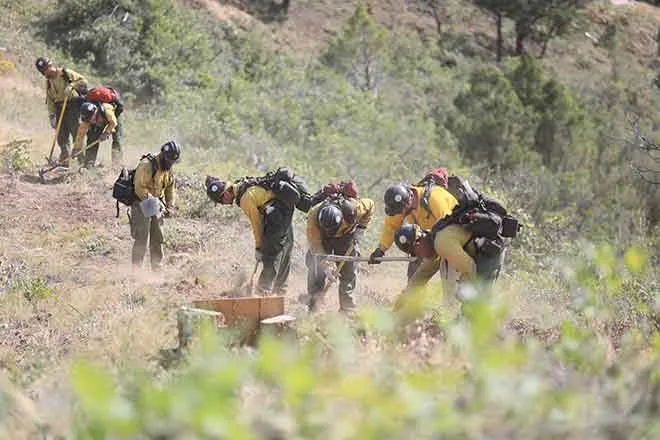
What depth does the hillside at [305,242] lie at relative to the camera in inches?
Result: 103

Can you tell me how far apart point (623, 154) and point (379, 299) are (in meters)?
17.4

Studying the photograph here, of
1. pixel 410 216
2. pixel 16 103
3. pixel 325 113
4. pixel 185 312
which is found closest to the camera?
pixel 185 312

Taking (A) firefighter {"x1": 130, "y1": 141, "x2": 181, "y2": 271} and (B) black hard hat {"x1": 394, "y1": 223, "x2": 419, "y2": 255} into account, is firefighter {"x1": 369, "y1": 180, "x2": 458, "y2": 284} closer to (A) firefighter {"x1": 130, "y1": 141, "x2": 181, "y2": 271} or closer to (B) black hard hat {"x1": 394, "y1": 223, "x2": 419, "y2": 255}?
(B) black hard hat {"x1": 394, "y1": 223, "x2": 419, "y2": 255}

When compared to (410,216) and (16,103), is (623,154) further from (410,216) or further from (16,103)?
(410,216)

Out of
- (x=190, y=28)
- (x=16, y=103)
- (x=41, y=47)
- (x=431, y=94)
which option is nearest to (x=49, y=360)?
(x=16, y=103)

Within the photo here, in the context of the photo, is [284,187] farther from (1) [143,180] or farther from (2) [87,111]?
(2) [87,111]

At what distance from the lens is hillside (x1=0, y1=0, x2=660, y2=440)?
2619mm

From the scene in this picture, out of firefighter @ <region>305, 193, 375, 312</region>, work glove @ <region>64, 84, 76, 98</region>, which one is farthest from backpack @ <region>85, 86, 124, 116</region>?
firefighter @ <region>305, 193, 375, 312</region>

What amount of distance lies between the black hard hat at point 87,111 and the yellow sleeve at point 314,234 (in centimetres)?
568

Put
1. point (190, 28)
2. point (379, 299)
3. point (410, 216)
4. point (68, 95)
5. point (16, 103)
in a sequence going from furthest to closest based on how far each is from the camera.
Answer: point (190, 28), point (16, 103), point (68, 95), point (379, 299), point (410, 216)

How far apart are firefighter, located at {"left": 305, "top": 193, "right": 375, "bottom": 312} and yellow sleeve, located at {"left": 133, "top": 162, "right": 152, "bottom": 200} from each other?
2.02m

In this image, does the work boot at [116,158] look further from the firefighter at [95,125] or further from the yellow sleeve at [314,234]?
the yellow sleeve at [314,234]

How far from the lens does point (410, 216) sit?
26.7 ft

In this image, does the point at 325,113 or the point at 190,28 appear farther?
the point at 190,28
